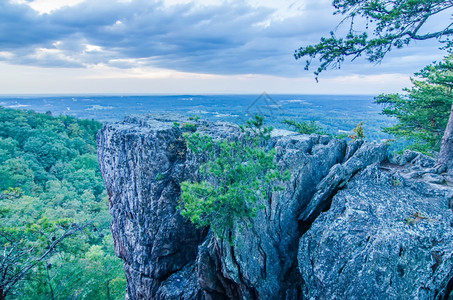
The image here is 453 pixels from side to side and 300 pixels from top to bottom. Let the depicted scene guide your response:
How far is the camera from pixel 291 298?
27.1ft

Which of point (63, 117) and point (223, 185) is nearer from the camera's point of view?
point (223, 185)

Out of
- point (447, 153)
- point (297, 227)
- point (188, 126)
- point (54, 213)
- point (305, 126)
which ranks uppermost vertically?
point (188, 126)

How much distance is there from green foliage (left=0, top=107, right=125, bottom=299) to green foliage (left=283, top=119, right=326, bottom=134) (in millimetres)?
13158

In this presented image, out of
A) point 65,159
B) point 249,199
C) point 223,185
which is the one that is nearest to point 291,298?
point 249,199

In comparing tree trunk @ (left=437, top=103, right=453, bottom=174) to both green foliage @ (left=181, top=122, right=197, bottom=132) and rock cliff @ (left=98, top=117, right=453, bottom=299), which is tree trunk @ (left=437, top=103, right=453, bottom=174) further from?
green foliage @ (left=181, top=122, right=197, bottom=132)

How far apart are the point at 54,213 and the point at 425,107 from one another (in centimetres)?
3264

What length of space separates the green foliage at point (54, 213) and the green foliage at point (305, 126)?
13.2 m

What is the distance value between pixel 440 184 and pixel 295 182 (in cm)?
459

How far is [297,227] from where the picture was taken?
30.3ft

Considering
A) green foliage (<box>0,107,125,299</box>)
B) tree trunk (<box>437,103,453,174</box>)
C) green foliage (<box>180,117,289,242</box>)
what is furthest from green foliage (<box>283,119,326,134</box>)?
green foliage (<box>0,107,125,299</box>)

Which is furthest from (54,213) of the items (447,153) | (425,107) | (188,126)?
(425,107)

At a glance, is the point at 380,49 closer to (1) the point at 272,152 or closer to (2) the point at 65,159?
(1) the point at 272,152

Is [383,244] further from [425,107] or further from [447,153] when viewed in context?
[425,107]

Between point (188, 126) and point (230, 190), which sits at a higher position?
point (188, 126)
